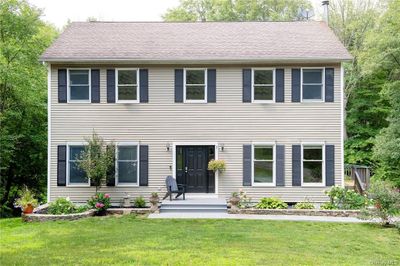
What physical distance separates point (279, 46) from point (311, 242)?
8.40 m

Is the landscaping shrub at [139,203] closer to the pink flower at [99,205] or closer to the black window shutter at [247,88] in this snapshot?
the pink flower at [99,205]

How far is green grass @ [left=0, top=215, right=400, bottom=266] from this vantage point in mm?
7590

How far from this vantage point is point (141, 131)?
48.2 feet

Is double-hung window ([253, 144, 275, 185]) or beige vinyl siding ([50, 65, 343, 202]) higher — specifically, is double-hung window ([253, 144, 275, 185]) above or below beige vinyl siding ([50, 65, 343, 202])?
below

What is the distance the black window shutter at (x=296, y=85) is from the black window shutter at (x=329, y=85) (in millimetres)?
1021

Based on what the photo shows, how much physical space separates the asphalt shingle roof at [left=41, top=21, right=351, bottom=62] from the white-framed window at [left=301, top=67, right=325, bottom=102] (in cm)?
64

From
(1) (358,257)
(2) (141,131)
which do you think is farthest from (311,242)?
(2) (141,131)

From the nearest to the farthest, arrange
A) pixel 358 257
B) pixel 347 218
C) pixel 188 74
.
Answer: pixel 358 257
pixel 347 218
pixel 188 74

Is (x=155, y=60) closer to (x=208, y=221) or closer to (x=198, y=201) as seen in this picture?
(x=198, y=201)

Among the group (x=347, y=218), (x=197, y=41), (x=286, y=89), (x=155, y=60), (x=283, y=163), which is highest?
(x=197, y=41)

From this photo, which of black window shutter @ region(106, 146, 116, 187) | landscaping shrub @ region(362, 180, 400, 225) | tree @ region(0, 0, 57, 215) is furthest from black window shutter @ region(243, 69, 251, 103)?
tree @ region(0, 0, 57, 215)

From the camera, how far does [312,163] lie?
14.6 m

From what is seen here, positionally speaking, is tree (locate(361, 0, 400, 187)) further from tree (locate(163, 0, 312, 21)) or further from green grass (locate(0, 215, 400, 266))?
tree (locate(163, 0, 312, 21))

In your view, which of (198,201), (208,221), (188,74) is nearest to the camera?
(208,221)
